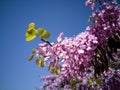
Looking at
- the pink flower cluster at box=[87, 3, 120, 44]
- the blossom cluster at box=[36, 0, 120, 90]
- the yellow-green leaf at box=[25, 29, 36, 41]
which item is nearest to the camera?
the yellow-green leaf at box=[25, 29, 36, 41]

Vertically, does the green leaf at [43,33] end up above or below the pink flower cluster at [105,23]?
below

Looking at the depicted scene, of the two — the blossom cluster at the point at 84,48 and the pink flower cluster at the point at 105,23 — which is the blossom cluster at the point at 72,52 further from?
the pink flower cluster at the point at 105,23

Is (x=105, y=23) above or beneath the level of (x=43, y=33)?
above

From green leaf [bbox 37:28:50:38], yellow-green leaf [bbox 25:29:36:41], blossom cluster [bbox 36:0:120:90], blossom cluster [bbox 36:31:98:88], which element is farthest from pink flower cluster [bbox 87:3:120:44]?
yellow-green leaf [bbox 25:29:36:41]

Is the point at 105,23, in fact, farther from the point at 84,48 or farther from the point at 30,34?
the point at 30,34

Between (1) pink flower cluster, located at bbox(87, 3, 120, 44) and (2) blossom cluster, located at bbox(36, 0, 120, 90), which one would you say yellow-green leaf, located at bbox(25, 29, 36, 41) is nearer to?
(2) blossom cluster, located at bbox(36, 0, 120, 90)

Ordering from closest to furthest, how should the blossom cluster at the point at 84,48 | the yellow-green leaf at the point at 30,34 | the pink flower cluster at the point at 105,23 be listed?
the yellow-green leaf at the point at 30,34 → the blossom cluster at the point at 84,48 → the pink flower cluster at the point at 105,23

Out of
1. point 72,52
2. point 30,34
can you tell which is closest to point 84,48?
point 72,52

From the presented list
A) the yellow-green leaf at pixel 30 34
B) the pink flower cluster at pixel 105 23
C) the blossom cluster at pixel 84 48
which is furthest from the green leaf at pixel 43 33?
the pink flower cluster at pixel 105 23

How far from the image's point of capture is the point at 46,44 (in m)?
2.32

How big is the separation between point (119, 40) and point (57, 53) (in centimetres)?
98

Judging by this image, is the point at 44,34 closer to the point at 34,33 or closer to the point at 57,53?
the point at 34,33

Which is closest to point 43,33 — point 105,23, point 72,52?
point 72,52

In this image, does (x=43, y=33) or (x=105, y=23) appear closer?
(x=43, y=33)
